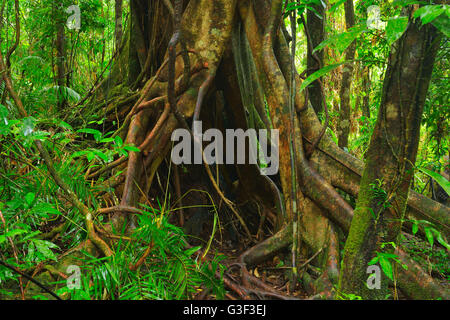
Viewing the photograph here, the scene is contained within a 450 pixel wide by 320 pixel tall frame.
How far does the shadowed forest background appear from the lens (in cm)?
169

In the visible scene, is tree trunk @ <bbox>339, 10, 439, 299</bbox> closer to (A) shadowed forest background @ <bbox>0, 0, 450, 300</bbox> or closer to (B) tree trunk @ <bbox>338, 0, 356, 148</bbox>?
(A) shadowed forest background @ <bbox>0, 0, 450, 300</bbox>

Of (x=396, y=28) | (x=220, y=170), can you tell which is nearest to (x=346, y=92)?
(x=220, y=170)

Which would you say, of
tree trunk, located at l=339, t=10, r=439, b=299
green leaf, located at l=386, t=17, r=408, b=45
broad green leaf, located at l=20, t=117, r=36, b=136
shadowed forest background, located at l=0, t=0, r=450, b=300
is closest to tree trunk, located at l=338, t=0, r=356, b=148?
shadowed forest background, located at l=0, t=0, r=450, b=300

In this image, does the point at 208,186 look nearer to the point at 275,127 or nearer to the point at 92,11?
the point at 275,127

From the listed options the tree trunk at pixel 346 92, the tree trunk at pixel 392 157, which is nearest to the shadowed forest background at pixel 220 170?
the tree trunk at pixel 392 157

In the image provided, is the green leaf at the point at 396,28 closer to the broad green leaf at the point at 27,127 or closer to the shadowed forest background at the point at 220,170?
the shadowed forest background at the point at 220,170

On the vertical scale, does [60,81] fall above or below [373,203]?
above

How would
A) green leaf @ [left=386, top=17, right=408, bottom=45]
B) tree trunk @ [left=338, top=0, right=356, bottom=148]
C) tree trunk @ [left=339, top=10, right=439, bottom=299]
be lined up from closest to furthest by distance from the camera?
green leaf @ [left=386, top=17, right=408, bottom=45]
tree trunk @ [left=339, top=10, right=439, bottom=299]
tree trunk @ [left=338, top=0, right=356, bottom=148]

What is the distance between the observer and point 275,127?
2.94m

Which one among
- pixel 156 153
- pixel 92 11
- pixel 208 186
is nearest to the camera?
pixel 156 153

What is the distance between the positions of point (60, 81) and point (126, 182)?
8.76 feet

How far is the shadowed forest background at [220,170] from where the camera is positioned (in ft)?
5.55

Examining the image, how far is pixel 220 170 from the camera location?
3898 millimetres
